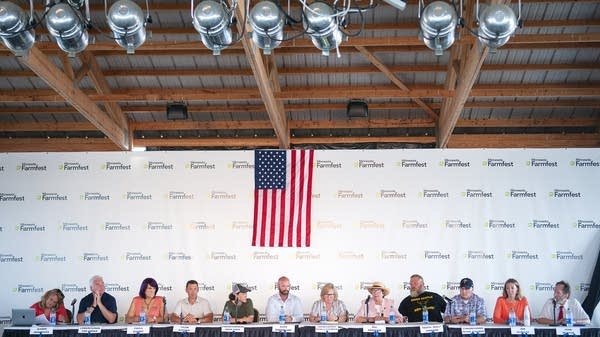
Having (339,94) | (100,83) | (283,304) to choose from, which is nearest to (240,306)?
(283,304)

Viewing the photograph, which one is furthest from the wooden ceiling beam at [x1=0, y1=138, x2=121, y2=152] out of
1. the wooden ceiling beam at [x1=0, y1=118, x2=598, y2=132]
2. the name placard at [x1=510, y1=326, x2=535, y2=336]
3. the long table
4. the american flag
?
the name placard at [x1=510, y1=326, x2=535, y2=336]

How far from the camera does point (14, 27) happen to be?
5242mm

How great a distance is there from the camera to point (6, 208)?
8609mm

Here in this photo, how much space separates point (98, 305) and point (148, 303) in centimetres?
52

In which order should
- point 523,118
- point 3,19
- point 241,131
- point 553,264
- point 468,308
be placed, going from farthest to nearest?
point 241,131, point 523,118, point 553,264, point 468,308, point 3,19

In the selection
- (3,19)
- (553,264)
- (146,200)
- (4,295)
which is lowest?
(4,295)

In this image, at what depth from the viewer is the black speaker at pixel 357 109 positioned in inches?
346

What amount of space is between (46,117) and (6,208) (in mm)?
1606

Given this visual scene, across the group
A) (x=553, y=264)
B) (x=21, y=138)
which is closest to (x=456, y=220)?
(x=553, y=264)

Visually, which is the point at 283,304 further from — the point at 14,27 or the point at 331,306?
the point at 14,27

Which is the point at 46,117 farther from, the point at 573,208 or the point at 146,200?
the point at 573,208

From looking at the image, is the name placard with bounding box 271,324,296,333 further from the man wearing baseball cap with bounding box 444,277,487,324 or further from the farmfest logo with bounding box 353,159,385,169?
the farmfest logo with bounding box 353,159,385,169

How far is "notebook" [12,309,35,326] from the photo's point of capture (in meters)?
6.20

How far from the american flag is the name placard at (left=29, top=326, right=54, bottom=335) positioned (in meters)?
2.90
